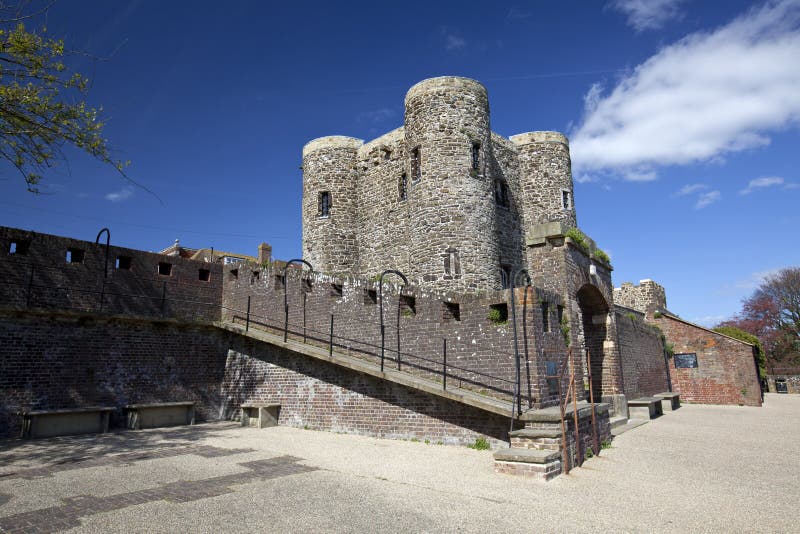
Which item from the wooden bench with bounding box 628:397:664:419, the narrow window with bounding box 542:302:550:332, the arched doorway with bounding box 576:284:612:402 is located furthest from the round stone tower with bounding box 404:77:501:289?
the narrow window with bounding box 542:302:550:332

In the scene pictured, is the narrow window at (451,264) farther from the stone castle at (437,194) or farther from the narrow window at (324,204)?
the narrow window at (324,204)

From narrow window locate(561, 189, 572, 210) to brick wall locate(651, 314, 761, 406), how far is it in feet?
24.3

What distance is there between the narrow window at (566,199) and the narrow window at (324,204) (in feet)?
32.3

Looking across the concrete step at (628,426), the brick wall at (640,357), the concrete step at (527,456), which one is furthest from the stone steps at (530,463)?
the brick wall at (640,357)

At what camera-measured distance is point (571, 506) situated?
6012mm

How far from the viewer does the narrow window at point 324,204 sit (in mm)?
21797

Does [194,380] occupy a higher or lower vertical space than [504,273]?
lower

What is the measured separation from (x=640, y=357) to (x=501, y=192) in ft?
26.5

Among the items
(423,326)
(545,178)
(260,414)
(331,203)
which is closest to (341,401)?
(260,414)

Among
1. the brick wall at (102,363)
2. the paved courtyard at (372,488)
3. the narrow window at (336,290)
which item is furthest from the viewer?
the narrow window at (336,290)

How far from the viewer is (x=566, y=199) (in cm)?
2136

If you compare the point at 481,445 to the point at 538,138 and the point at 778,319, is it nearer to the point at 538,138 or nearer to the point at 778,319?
the point at 538,138

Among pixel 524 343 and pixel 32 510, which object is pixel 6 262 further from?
pixel 524 343

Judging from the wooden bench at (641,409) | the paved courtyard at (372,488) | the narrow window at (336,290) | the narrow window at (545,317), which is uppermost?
the narrow window at (336,290)
